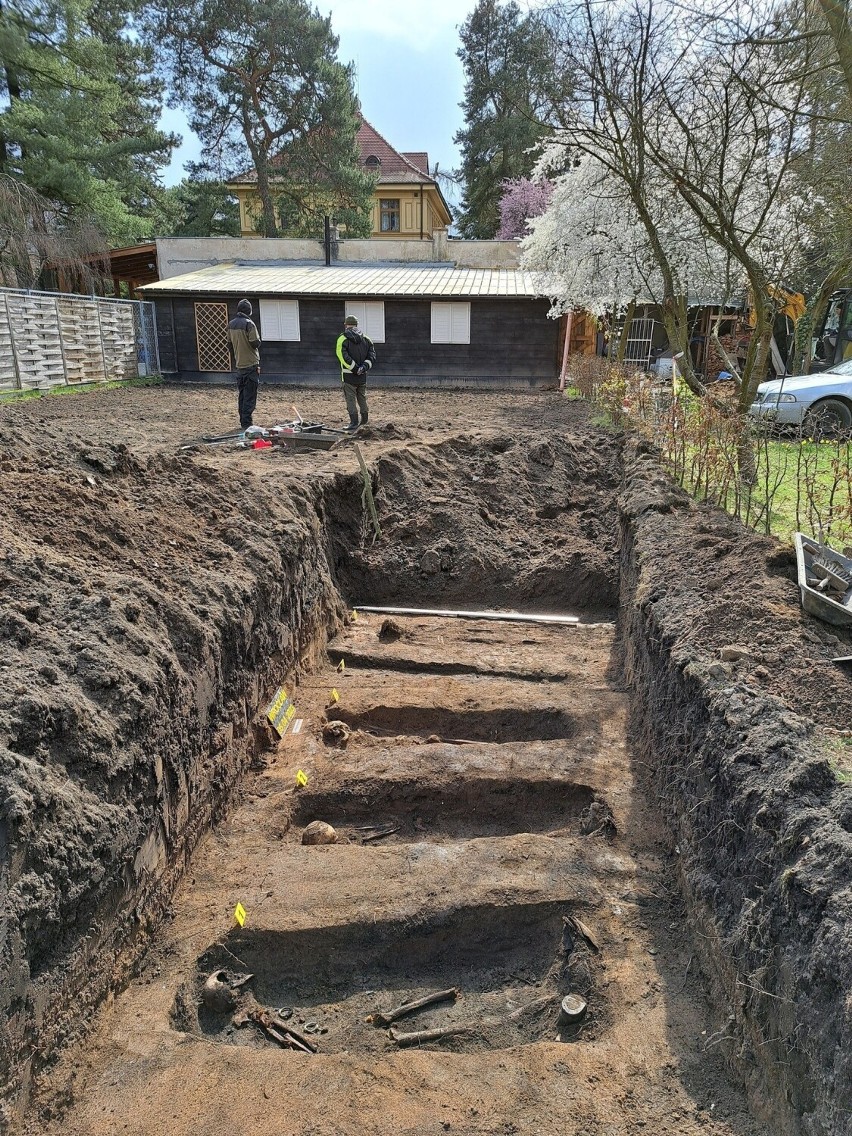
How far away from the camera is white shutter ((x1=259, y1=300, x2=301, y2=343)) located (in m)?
22.2

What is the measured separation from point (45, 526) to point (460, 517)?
521 centimetres

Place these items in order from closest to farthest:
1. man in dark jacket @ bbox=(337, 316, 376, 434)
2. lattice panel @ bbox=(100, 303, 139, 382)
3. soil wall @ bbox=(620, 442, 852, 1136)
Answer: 1. soil wall @ bbox=(620, 442, 852, 1136)
2. man in dark jacket @ bbox=(337, 316, 376, 434)
3. lattice panel @ bbox=(100, 303, 139, 382)

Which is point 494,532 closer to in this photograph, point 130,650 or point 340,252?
point 130,650

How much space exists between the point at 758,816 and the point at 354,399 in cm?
1039

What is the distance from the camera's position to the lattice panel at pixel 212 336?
22328mm

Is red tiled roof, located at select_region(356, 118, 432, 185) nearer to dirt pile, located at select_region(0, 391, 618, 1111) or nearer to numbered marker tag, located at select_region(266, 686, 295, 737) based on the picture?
dirt pile, located at select_region(0, 391, 618, 1111)

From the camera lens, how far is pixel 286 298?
2198 cm

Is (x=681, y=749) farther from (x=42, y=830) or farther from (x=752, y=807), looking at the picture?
(x=42, y=830)

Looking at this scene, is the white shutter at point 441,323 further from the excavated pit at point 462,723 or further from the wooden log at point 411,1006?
the wooden log at point 411,1006

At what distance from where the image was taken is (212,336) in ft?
74.3

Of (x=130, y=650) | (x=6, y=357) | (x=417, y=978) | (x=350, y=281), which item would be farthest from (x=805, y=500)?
(x=350, y=281)

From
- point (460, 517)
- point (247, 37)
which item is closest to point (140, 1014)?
point (460, 517)

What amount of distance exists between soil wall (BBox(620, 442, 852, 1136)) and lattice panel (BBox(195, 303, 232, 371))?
20.2m

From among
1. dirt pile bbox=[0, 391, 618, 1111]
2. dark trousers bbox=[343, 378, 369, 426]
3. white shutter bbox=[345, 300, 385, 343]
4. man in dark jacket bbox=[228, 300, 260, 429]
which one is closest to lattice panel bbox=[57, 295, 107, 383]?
white shutter bbox=[345, 300, 385, 343]
